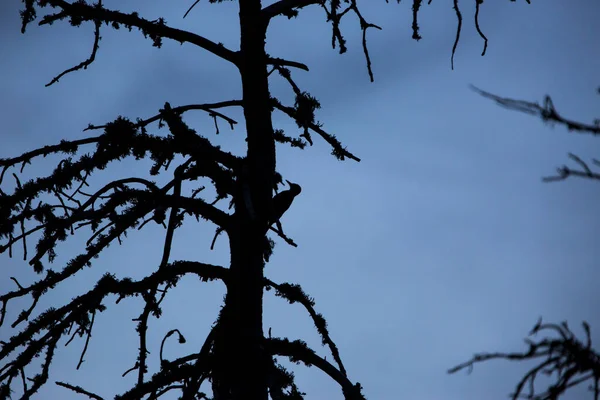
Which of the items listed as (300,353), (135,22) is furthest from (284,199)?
(135,22)

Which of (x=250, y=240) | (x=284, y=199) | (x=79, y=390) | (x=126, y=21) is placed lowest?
(x=79, y=390)

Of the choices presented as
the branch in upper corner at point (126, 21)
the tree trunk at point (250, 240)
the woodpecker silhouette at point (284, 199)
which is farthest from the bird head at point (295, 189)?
the branch in upper corner at point (126, 21)

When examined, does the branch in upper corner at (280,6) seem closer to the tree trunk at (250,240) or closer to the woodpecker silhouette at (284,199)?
the tree trunk at (250,240)

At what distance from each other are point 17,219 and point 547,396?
14.9 feet

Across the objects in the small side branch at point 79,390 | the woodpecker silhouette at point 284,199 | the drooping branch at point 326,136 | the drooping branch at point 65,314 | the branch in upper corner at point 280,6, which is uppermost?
the branch in upper corner at point 280,6

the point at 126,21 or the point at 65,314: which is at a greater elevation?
the point at 126,21

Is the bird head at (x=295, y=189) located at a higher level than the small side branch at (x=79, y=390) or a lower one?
higher

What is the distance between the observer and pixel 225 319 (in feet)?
16.8

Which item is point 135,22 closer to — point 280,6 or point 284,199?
point 280,6

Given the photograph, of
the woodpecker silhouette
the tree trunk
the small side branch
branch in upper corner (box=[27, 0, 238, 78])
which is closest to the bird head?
the woodpecker silhouette

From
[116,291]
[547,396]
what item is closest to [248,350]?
[116,291]

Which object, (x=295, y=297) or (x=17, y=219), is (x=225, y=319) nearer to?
(x=295, y=297)

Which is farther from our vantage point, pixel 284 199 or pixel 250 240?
pixel 284 199

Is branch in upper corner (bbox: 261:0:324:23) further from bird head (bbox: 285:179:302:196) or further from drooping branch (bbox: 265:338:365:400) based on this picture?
drooping branch (bbox: 265:338:365:400)
